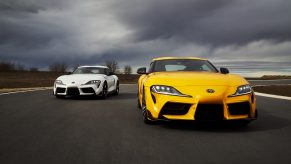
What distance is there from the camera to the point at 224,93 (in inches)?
207

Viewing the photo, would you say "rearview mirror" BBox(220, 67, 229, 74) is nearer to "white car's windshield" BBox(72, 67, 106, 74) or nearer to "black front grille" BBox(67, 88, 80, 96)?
"black front grille" BBox(67, 88, 80, 96)

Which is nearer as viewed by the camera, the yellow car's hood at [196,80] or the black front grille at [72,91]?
the yellow car's hood at [196,80]

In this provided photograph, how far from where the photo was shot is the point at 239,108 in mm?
5328

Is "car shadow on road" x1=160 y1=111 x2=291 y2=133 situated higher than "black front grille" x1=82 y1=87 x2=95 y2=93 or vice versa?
"black front grille" x1=82 y1=87 x2=95 y2=93

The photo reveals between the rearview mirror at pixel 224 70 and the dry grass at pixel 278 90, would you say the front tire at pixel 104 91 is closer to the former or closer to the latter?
the rearview mirror at pixel 224 70

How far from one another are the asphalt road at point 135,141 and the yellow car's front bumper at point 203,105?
0.26 m

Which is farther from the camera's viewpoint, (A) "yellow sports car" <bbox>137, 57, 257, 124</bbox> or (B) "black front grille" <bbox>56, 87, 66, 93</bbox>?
(B) "black front grille" <bbox>56, 87, 66, 93</bbox>

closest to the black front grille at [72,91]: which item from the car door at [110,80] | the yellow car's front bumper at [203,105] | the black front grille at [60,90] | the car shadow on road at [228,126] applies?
the black front grille at [60,90]

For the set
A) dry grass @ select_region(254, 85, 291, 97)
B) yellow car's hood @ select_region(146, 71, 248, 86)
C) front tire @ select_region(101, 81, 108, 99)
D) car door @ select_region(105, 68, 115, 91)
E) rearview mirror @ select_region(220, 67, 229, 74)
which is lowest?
dry grass @ select_region(254, 85, 291, 97)

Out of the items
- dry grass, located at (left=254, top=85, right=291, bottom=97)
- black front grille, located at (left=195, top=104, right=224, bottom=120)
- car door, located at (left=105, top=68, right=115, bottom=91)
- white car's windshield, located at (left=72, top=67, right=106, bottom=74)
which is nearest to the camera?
black front grille, located at (left=195, top=104, right=224, bottom=120)

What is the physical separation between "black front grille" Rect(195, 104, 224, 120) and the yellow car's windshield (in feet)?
7.08

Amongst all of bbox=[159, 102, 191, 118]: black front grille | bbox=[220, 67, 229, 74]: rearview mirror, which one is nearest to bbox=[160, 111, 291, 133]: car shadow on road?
bbox=[159, 102, 191, 118]: black front grille

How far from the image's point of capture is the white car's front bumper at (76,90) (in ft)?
36.8

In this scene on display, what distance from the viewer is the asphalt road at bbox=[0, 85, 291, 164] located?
367 centimetres
